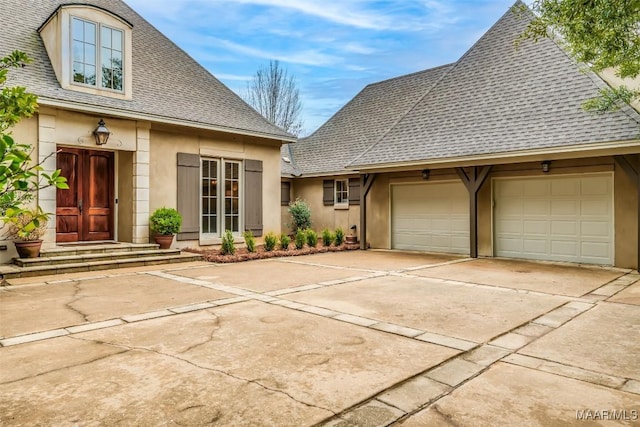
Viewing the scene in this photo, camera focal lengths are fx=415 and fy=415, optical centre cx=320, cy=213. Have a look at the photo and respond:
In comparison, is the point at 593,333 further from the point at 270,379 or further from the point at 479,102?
the point at 479,102

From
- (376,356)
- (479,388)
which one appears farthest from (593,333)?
(376,356)

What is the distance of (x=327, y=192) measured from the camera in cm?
1480

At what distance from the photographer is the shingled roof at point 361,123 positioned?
48.5 ft

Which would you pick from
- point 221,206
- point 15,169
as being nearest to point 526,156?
point 221,206

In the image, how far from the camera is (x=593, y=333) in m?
3.95

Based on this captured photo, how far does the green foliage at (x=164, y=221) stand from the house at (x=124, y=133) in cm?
24

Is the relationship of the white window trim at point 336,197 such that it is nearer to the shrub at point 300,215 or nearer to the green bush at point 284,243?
the shrub at point 300,215

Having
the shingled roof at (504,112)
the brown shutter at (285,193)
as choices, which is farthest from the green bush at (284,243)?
the brown shutter at (285,193)

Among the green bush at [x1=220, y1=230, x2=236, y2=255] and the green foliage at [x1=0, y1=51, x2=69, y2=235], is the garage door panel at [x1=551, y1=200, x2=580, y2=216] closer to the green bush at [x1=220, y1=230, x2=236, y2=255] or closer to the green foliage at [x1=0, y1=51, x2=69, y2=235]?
the green bush at [x1=220, y1=230, x2=236, y2=255]

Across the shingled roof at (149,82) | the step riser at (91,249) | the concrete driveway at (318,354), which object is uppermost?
the shingled roof at (149,82)

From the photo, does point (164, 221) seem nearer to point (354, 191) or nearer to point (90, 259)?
point (90, 259)

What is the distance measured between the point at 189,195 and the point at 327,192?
593cm

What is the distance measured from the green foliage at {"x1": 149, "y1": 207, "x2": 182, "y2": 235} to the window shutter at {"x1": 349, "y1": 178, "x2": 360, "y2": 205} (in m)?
6.29

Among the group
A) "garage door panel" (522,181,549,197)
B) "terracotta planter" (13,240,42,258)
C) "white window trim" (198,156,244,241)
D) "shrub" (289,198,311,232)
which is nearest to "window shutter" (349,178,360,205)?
"shrub" (289,198,311,232)
